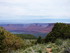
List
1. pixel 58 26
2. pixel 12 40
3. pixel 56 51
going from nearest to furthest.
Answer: pixel 56 51 < pixel 12 40 < pixel 58 26

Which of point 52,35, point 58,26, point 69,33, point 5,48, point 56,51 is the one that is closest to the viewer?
point 56,51

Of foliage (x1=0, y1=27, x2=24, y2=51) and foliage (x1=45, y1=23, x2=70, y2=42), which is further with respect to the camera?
foliage (x1=45, y1=23, x2=70, y2=42)

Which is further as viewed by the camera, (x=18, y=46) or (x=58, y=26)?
(x=58, y=26)

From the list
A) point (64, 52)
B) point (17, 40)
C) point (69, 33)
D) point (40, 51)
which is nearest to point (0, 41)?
point (17, 40)

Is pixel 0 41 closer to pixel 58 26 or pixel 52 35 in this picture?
pixel 52 35

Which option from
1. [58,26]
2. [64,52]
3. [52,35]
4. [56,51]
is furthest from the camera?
[58,26]

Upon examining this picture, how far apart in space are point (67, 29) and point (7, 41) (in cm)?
1213

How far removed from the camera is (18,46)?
20688 millimetres

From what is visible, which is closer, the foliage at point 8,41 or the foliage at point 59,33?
the foliage at point 8,41

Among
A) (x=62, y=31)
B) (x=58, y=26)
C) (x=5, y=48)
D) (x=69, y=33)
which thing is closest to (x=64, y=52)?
(x=5, y=48)

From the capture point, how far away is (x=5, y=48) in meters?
18.6

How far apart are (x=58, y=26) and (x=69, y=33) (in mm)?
4295

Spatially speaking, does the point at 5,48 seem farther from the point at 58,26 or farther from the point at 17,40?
the point at 58,26

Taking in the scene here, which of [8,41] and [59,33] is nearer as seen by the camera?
Answer: [8,41]
